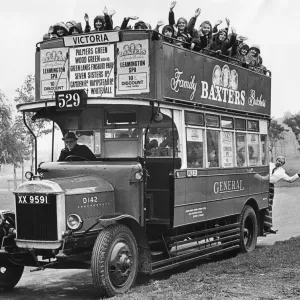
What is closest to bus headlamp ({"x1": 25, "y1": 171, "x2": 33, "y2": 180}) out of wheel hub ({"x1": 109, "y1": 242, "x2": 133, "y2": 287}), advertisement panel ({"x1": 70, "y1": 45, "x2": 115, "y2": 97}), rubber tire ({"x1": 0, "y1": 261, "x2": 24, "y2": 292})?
rubber tire ({"x1": 0, "y1": 261, "x2": 24, "y2": 292})

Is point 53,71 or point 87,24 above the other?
point 87,24

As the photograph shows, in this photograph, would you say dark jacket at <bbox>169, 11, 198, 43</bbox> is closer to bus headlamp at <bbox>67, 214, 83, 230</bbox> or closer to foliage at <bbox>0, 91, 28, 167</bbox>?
bus headlamp at <bbox>67, 214, 83, 230</bbox>

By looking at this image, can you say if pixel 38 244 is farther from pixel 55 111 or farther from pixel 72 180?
pixel 55 111

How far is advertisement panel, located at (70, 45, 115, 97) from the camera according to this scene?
9.34 metres

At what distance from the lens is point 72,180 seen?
828cm

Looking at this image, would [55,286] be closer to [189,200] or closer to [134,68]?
[189,200]

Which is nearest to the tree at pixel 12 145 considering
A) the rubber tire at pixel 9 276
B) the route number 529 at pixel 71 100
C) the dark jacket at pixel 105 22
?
the dark jacket at pixel 105 22

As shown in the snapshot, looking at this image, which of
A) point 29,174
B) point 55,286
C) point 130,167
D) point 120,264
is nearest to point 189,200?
point 130,167

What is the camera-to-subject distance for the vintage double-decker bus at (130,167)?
7953 millimetres

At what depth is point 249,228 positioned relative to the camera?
12.5 m

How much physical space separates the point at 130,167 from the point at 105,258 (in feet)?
4.85

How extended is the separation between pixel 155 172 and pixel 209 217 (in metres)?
1.52

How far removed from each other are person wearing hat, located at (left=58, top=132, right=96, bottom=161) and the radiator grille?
162 cm

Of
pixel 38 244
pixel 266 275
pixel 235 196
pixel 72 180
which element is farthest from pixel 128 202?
pixel 235 196
